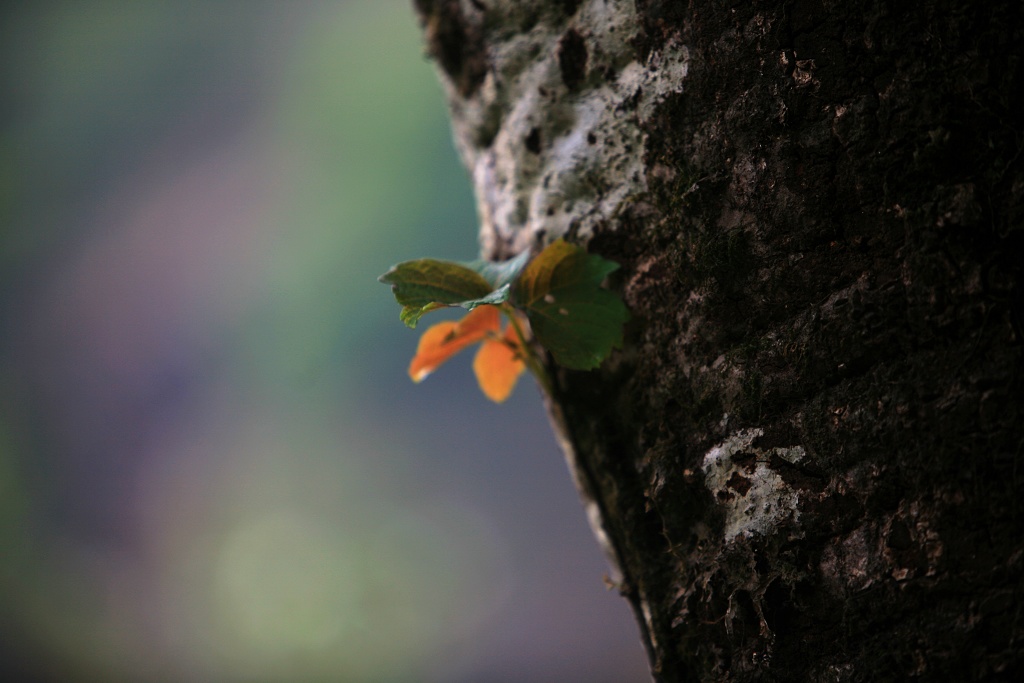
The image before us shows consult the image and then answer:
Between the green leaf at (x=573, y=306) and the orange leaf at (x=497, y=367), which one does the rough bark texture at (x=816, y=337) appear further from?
the orange leaf at (x=497, y=367)

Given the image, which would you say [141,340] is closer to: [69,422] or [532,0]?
[69,422]

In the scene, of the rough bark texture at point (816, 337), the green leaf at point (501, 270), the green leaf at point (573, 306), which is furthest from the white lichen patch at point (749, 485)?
the green leaf at point (501, 270)

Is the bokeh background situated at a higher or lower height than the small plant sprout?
higher

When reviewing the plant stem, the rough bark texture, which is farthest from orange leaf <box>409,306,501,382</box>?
the rough bark texture

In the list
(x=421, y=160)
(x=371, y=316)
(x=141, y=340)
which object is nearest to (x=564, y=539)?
(x=371, y=316)

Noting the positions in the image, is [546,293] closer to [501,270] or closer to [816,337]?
[501,270]

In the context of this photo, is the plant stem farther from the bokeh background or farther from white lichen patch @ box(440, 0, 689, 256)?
the bokeh background
